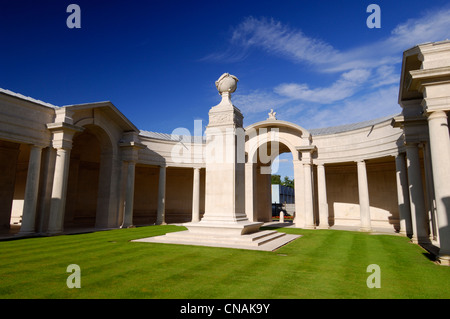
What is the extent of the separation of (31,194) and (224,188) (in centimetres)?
1429

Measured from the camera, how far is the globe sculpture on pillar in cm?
1552

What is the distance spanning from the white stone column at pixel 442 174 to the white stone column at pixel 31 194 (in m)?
24.1

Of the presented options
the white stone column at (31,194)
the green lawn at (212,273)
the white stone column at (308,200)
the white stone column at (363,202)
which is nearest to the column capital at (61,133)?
the white stone column at (31,194)

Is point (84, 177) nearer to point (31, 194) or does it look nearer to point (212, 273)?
point (31, 194)

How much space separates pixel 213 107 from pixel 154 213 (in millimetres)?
24533

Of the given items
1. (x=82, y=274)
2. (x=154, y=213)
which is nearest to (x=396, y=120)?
(x=82, y=274)

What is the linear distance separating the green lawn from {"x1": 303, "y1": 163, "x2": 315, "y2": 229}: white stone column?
48.1ft

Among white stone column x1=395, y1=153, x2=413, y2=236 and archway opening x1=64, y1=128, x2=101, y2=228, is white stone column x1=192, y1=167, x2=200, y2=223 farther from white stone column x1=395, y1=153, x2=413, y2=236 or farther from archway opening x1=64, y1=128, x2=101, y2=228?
white stone column x1=395, y1=153, x2=413, y2=236

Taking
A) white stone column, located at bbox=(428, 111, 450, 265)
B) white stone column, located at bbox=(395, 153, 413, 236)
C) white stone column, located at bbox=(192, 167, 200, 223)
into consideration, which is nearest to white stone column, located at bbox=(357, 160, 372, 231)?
white stone column, located at bbox=(395, 153, 413, 236)

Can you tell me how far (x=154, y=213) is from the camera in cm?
3791

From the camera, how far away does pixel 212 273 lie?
921 centimetres

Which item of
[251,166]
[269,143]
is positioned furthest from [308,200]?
[269,143]

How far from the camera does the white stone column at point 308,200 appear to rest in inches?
1134
